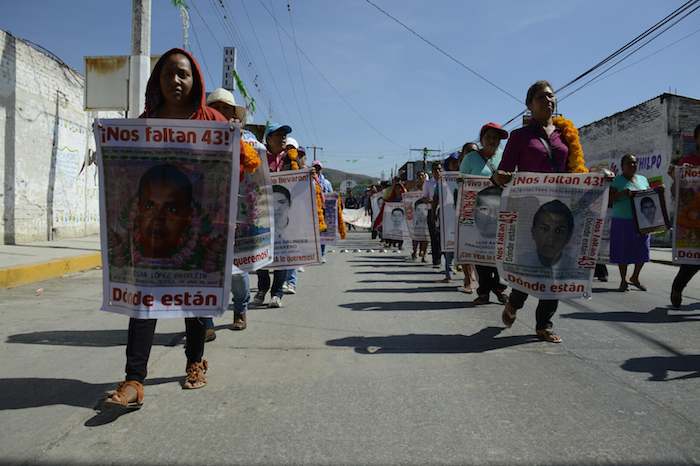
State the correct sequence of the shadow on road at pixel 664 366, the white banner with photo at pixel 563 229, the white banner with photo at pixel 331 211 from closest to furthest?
the shadow on road at pixel 664 366, the white banner with photo at pixel 563 229, the white banner with photo at pixel 331 211

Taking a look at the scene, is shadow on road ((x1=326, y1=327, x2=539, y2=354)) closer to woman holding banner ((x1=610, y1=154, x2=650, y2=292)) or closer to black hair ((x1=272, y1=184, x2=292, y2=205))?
black hair ((x1=272, y1=184, x2=292, y2=205))

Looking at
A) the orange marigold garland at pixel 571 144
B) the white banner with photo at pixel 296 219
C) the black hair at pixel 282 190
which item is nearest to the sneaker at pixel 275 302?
the white banner with photo at pixel 296 219

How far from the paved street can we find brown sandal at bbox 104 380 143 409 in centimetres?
6

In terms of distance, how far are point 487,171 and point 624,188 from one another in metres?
2.92

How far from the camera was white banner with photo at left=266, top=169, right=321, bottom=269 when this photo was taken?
242 inches

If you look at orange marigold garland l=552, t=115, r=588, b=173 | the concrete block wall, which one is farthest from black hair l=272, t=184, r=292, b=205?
the concrete block wall

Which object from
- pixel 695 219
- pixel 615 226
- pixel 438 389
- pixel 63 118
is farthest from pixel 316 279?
pixel 63 118

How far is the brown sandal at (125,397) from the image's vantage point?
286 cm

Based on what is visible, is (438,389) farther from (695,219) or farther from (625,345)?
(695,219)

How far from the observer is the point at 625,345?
4.59m

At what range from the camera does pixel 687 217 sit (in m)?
6.08

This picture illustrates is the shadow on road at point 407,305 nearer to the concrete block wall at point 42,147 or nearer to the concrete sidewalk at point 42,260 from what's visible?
the concrete sidewalk at point 42,260

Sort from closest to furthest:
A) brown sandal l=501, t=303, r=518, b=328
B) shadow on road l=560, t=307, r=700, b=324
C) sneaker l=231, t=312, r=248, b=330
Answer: brown sandal l=501, t=303, r=518, b=328 < sneaker l=231, t=312, r=248, b=330 < shadow on road l=560, t=307, r=700, b=324

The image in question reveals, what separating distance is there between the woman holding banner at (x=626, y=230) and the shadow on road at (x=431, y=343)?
410 cm
